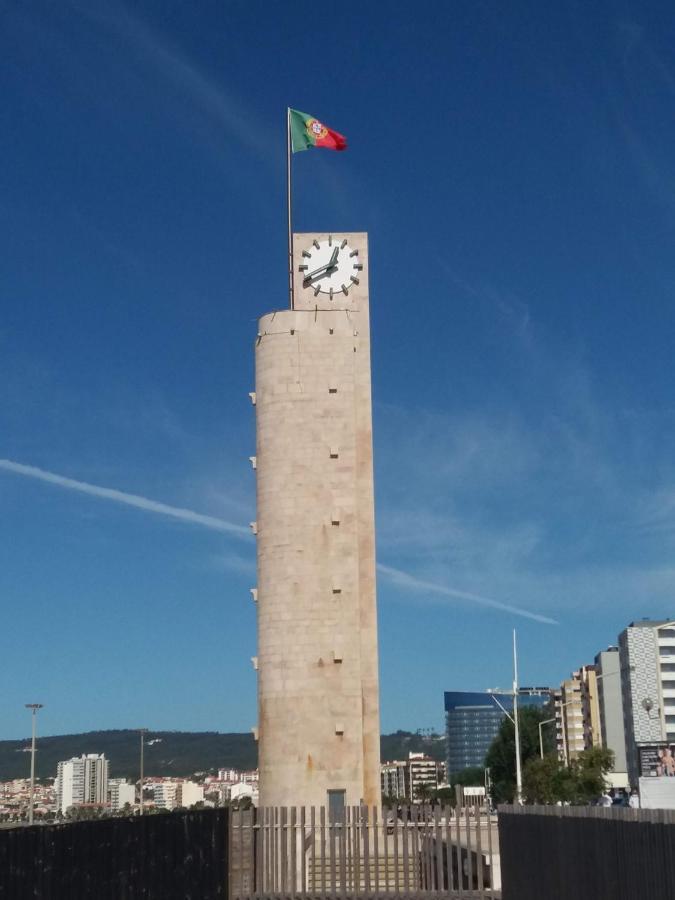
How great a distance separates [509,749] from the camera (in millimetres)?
113375

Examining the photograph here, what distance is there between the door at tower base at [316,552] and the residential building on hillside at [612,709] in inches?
4933

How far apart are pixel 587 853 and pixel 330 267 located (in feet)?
114

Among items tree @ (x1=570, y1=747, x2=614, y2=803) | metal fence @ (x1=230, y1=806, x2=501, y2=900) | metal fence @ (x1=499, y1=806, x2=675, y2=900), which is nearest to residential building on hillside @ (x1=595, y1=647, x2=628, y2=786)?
tree @ (x1=570, y1=747, x2=614, y2=803)

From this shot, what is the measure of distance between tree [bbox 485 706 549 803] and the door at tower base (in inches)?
2864

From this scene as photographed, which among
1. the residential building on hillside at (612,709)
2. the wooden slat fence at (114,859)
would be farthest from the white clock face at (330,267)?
the residential building on hillside at (612,709)

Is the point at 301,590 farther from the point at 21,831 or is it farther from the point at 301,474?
the point at 21,831

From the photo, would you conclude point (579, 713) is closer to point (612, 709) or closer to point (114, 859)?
point (612, 709)

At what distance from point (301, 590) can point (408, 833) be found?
59.3ft

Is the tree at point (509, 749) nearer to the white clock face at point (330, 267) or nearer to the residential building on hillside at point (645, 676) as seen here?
the residential building on hillside at point (645, 676)

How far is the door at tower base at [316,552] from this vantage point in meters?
39.8

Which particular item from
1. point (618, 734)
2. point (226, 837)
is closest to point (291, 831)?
point (226, 837)

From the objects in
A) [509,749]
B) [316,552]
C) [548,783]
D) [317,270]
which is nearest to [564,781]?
[548,783]

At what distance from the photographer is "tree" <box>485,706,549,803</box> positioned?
111m

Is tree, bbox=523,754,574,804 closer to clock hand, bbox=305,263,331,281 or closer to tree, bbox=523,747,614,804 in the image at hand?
tree, bbox=523,747,614,804
